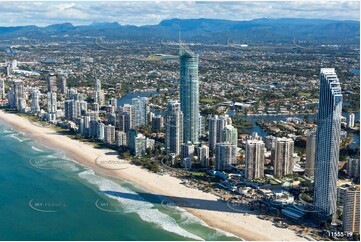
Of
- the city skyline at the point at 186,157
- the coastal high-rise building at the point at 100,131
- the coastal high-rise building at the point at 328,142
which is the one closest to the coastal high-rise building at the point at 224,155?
the city skyline at the point at 186,157

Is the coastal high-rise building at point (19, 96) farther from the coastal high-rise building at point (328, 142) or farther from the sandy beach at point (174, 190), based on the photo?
the coastal high-rise building at point (328, 142)

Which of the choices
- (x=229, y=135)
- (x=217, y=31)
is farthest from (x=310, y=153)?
(x=217, y=31)

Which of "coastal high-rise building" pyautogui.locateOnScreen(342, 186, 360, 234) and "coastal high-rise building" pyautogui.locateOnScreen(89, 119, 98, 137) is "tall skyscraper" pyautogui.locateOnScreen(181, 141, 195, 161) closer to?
"coastal high-rise building" pyautogui.locateOnScreen(89, 119, 98, 137)

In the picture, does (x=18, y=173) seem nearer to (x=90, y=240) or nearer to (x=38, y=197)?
(x=38, y=197)

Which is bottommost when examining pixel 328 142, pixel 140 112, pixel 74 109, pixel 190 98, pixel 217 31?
pixel 74 109

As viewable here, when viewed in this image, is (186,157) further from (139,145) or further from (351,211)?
(351,211)
